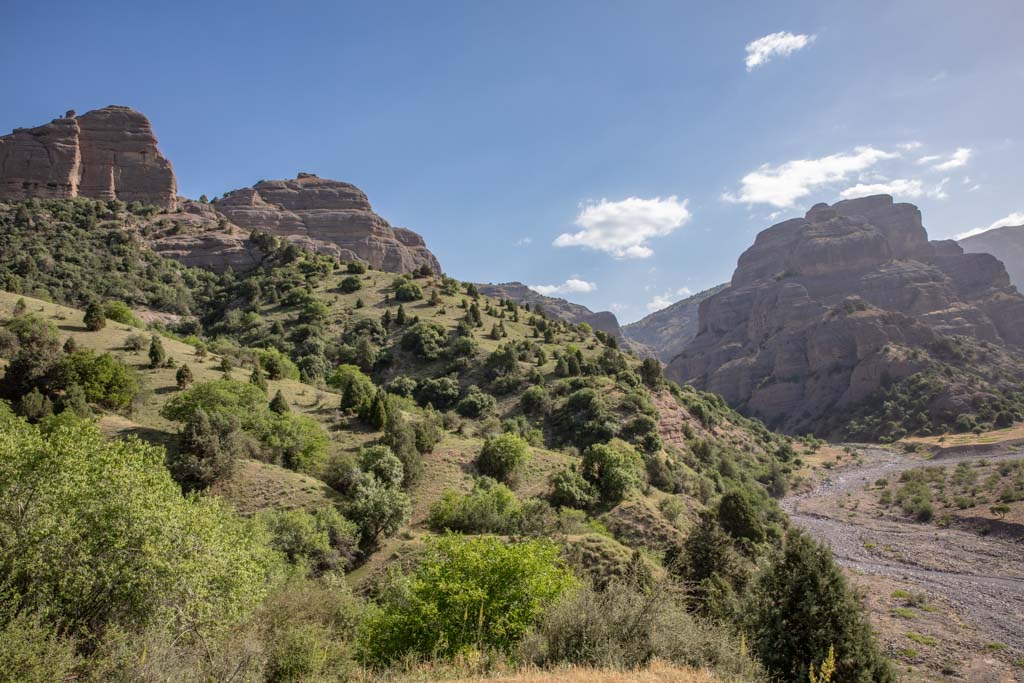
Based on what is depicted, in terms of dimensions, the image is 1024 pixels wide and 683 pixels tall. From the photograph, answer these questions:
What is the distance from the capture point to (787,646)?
51.1 ft

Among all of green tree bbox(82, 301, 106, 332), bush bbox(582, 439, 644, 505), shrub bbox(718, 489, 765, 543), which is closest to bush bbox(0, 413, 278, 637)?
bush bbox(582, 439, 644, 505)

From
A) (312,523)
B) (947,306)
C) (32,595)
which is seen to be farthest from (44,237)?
(947,306)

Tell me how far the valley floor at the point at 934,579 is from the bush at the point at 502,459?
1945 centimetres

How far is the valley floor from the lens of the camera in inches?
966

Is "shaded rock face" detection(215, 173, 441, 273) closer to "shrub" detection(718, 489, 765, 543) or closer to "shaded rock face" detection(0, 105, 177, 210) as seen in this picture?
"shaded rock face" detection(0, 105, 177, 210)

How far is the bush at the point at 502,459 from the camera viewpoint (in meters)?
33.0

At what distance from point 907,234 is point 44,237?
229 m

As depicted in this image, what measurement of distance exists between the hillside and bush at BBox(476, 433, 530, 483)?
0.49ft

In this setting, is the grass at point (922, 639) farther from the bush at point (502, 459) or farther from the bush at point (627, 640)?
the bush at point (502, 459)

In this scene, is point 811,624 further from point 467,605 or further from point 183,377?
point 183,377

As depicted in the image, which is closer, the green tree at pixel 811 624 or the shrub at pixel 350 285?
the green tree at pixel 811 624

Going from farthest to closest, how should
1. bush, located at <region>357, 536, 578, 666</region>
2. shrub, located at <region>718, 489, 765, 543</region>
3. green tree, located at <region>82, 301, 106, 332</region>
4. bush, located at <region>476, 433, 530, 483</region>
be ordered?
green tree, located at <region>82, 301, 106, 332</region> < bush, located at <region>476, 433, 530, 483</region> < shrub, located at <region>718, 489, 765, 543</region> < bush, located at <region>357, 536, 578, 666</region>

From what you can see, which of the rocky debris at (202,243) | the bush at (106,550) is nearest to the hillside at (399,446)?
the bush at (106,550)

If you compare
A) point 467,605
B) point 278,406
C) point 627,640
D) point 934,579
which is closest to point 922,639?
point 934,579
